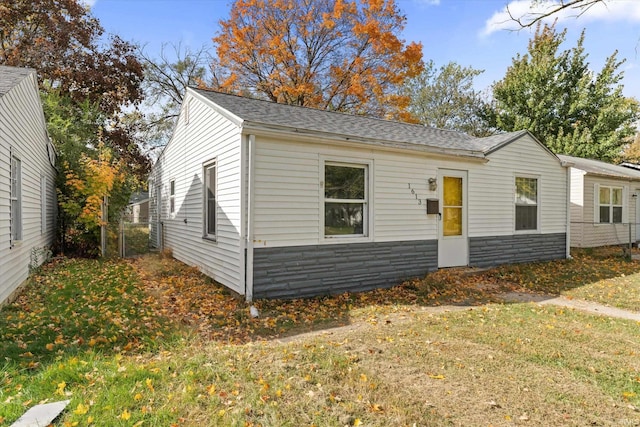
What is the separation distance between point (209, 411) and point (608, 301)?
7.01m

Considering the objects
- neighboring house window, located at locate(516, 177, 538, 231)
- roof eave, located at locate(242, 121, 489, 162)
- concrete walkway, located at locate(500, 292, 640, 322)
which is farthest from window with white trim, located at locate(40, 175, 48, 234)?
neighboring house window, located at locate(516, 177, 538, 231)

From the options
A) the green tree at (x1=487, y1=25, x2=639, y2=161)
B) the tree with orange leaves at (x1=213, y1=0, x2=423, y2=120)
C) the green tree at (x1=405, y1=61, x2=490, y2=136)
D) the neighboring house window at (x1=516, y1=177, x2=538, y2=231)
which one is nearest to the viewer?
the neighboring house window at (x1=516, y1=177, x2=538, y2=231)

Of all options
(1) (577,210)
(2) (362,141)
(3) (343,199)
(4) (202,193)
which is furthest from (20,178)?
(1) (577,210)

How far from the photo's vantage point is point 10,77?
20.0 feet

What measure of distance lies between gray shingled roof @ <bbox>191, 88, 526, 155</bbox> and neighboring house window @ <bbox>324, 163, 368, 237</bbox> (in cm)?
68

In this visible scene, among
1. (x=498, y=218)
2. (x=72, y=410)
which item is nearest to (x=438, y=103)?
(x=498, y=218)

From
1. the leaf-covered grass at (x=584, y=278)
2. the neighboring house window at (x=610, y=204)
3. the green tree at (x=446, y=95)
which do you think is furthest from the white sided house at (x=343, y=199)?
the green tree at (x=446, y=95)

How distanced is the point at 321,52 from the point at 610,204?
14.6 meters

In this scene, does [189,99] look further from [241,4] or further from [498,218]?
[241,4]

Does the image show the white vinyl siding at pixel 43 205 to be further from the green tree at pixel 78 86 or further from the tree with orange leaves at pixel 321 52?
the tree with orange leaves at pixel 321 52

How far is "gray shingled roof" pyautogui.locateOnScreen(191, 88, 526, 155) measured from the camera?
655cm

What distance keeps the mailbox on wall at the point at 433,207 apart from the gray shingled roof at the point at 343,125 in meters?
1.14

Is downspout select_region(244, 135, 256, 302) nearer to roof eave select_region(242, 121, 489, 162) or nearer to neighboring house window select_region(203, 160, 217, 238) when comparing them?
roof eave select_region(242, 121, 489, 162)

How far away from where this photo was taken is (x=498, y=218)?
900 centimetres
